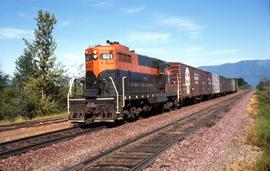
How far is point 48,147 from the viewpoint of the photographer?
1176cm

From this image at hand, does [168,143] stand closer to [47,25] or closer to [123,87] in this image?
[123,87]

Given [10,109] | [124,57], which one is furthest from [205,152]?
[10,109]

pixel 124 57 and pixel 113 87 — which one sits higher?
pixel 124 57

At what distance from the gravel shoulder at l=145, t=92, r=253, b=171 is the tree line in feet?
62.1

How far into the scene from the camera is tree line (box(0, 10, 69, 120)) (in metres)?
29.6

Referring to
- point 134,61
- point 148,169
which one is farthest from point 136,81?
point 148,169

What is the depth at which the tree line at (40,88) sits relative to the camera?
29.6m

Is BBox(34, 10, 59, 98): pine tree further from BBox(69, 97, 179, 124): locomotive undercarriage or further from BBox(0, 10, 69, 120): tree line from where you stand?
BBox(69, 97, 179, 124): locomotive undercarriage

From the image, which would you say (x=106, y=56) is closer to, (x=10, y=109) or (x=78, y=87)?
(x=78, y=87)

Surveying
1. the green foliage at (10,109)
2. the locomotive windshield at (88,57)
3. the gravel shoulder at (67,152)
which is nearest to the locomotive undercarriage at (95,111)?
the gravel shoulder at (67,152)

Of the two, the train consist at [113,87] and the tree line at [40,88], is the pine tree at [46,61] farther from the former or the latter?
the train consist at [113,87]

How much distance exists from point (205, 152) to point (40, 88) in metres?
25.0

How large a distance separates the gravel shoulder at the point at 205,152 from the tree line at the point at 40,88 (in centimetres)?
1892

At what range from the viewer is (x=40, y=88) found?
33.0 metres
